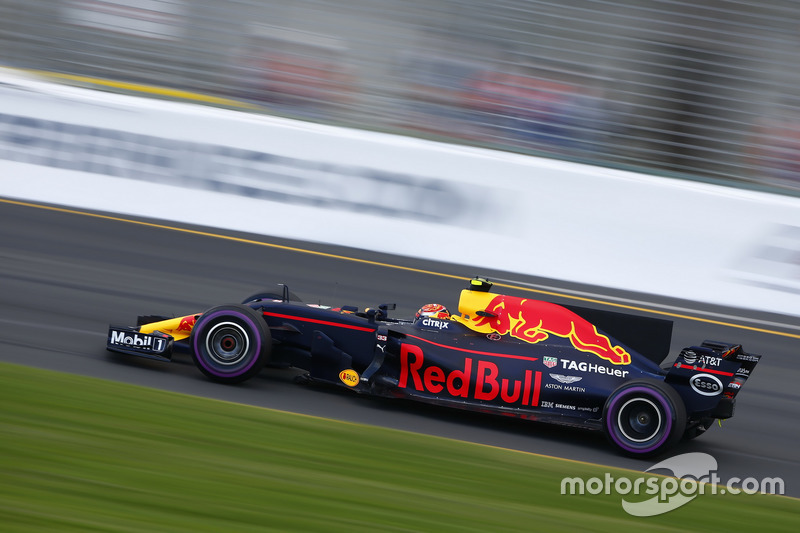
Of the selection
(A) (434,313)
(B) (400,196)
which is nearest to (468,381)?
(A) (434,313)

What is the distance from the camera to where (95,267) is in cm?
988

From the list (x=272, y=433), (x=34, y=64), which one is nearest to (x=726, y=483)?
(x=272, y=433)

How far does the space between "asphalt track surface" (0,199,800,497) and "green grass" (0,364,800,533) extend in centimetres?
56

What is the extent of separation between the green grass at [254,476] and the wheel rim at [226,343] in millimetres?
646

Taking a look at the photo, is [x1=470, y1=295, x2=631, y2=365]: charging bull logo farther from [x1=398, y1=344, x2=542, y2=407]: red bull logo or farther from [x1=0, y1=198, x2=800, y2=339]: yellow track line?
[x1=0, y1=198, x2=800, y2=339]: yellow track line

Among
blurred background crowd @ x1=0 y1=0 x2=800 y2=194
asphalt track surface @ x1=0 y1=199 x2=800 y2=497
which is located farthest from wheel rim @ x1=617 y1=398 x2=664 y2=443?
blurred background crowd @ x1=0 y1=0 x2=800 y2=194

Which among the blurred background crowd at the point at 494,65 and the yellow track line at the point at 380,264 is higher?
the blurred background crowd at the point at 494,65

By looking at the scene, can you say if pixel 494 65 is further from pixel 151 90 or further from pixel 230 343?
pixel 230 343

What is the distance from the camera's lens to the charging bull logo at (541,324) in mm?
6730

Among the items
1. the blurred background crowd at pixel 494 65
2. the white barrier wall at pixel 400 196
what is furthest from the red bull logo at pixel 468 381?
the blurred background crowd at pixel 494 65

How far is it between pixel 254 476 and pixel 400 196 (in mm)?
7034

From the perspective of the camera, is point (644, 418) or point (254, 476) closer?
point (254, 476)

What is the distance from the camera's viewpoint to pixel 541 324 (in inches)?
268

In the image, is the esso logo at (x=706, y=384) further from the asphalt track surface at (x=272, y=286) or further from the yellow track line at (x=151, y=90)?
the yellow track line at (x=151, y=90)
